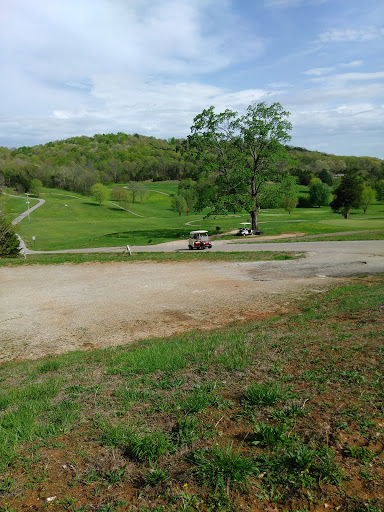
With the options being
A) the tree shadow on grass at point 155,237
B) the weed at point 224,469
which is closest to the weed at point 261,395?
the weed at point 224,469

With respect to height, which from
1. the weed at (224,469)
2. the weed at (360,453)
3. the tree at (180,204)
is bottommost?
the weed at (224,469)

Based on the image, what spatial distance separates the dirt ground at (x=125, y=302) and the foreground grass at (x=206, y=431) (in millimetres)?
3444

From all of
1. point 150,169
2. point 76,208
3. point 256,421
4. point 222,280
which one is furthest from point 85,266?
point 150,169

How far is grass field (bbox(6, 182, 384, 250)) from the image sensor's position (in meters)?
43.9

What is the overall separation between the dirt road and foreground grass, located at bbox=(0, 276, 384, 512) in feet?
11.8

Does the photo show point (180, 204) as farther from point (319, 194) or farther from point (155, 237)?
point (155, 237)

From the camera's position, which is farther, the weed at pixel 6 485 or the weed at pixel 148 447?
the weed at pixel 148 447

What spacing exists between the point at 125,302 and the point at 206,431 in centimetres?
1023

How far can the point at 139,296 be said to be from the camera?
587 inches

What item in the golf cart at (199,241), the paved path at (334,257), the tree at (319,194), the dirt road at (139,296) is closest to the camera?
the dirt road at (139,296)

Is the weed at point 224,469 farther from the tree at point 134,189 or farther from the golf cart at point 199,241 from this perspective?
the tree at point 134,189

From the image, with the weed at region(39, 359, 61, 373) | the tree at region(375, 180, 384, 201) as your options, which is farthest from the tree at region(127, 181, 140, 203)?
the weed at region(39, 359, 61, 373)

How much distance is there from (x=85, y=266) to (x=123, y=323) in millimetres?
13262

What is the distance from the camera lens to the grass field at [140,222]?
1729 inches
